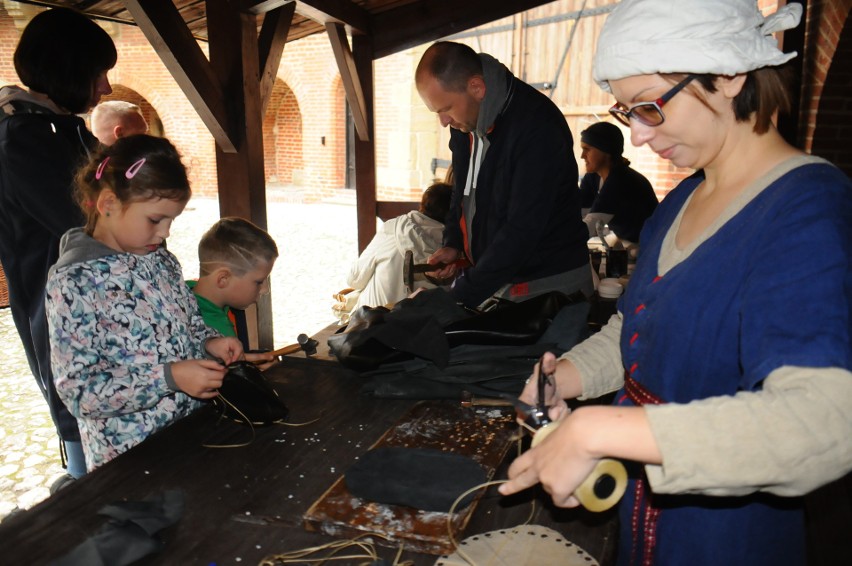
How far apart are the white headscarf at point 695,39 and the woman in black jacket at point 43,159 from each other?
1909 millimetres

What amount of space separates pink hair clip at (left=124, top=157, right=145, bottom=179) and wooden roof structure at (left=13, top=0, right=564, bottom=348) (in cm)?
136

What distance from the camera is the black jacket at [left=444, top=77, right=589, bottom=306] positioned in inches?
101

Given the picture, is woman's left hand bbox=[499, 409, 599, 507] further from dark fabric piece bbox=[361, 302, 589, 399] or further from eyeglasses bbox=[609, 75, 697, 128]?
dark fabric piece bbox=[361, 302, 589, 399]

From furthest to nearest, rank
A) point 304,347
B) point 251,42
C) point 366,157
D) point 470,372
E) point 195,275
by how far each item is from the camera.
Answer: point 195,275, point 366,157, point 251,42, point 304,347, point 470,372

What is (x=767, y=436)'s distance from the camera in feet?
2.54

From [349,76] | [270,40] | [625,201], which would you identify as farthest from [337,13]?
[625,201]

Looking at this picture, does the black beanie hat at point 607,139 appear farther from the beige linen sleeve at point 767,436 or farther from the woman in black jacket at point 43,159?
the beige linen sleeve at point 767,436

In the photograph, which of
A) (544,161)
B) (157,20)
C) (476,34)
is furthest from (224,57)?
(476,34)

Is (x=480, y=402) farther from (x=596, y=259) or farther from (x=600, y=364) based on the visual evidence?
(x=596, y=259)

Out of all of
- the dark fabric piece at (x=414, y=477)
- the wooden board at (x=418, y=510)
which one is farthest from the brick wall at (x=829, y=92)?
the dark fabric piece at (x=414, y=477)

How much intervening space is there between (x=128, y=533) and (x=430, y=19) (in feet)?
15.2

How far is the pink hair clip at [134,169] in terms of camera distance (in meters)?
1.77

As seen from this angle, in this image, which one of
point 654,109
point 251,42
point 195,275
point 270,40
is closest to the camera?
point 654,109

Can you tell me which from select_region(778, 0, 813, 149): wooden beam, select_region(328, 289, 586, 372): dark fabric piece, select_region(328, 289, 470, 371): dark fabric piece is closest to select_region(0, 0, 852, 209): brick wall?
select_region(778, 0, 813, 149): wooden beam
